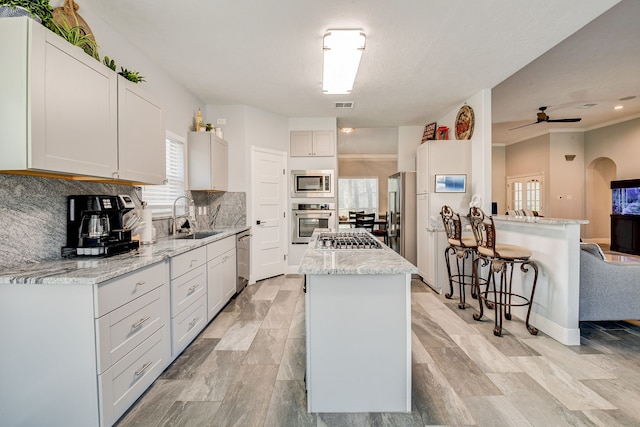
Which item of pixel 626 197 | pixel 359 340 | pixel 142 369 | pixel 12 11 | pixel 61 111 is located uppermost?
pixel 12 11

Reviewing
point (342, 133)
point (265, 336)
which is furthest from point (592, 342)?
point (342, 133)

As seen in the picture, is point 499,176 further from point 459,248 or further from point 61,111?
point 61,111

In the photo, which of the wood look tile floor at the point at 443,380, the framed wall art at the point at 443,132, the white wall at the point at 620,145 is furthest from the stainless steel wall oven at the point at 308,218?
the white wall at the point at 620,145

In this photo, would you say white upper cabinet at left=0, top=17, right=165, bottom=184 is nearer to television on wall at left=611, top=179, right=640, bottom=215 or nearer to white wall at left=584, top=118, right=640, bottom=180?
television on wall at left=611, top=179, right=640, bottom=215

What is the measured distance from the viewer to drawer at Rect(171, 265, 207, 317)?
2.29 metres

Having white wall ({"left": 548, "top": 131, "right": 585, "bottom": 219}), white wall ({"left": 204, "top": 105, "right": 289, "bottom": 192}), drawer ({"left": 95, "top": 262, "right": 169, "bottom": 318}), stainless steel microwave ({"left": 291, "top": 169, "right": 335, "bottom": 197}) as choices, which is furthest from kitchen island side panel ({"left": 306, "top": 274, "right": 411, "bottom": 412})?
white wall ({"left": 548, "top": 131, "right": 585, "bottom": 219})

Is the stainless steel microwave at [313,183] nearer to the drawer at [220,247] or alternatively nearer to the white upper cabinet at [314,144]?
the white upper cabinet at [314,144]

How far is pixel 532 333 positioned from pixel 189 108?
15.1 ft

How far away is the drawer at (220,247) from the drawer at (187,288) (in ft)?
0.59

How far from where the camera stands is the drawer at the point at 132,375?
1.55 m

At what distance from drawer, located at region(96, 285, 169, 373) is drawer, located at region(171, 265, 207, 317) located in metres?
0.10

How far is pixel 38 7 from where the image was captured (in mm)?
1541

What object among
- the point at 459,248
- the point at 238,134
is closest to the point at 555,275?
the point at 459,248

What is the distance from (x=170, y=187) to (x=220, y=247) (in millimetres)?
1011
